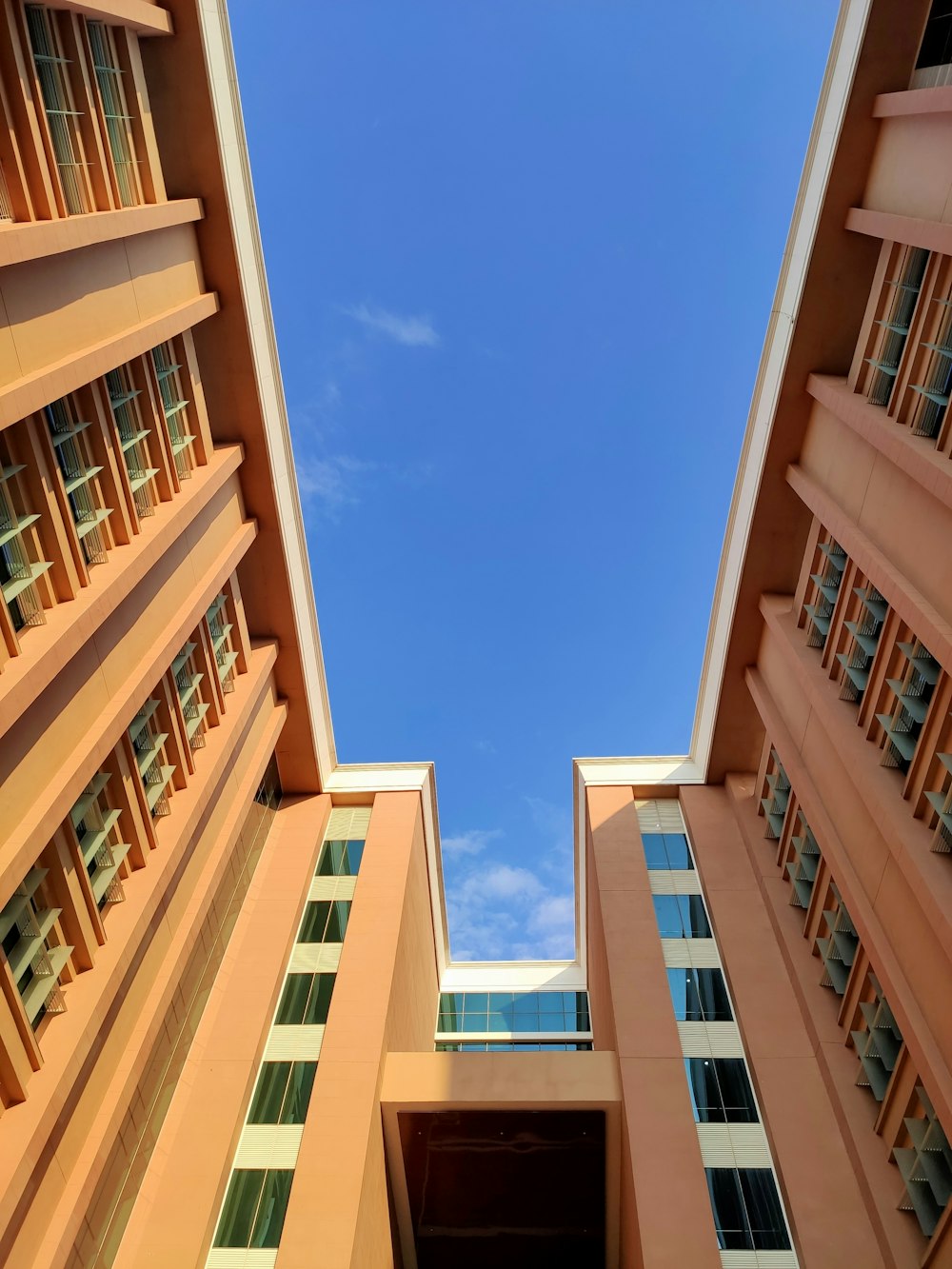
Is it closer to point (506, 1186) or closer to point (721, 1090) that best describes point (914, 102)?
point (721, 1090)

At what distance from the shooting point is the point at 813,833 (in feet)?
76.1

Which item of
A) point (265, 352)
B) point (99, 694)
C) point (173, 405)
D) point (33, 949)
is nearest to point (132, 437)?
point (173, 405)

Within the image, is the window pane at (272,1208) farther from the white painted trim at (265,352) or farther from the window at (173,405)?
the window at (173,405)

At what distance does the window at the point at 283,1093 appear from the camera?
20.6m

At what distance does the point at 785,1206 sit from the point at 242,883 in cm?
1637

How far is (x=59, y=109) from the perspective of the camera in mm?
16156

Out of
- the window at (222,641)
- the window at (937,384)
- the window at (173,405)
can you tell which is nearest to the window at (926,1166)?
the window at (937,384)

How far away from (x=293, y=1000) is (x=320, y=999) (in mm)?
737

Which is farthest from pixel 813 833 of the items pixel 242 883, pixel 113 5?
pixel 113 5

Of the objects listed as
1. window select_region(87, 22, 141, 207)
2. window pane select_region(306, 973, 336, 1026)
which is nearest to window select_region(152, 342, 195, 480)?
window select_region(87, 22, 141, 207)

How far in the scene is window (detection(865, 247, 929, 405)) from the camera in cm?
1906

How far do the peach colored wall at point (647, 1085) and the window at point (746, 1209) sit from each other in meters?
0.34

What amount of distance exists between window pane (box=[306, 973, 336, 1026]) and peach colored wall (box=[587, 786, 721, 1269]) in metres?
7.75

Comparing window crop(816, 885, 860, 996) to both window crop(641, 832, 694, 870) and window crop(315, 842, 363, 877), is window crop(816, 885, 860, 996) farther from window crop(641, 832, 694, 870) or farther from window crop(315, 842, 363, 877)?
window crop(315, 842, 363, 877)
